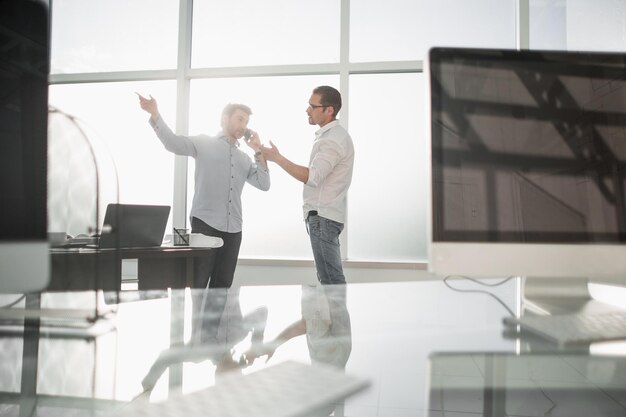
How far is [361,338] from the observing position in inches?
29.4

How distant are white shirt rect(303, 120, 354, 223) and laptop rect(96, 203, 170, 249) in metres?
0.72

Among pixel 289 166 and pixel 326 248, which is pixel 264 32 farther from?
pixel 326 248

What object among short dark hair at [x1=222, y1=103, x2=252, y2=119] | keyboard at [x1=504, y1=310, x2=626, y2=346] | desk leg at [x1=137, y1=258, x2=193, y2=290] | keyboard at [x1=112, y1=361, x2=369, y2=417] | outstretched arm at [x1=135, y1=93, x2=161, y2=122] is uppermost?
short dark hair at [x1=222, y1=103, x2=252, y2=119]

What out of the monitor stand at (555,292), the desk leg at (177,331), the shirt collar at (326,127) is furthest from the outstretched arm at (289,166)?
the monitor stand at (555,292)

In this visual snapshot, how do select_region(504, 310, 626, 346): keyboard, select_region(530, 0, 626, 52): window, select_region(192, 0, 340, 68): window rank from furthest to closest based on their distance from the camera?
select_region(192, 0, 340, 68): window, select_region(530, 0, 626, 52): window, select_region(504, 310, 626, 346): keyboard

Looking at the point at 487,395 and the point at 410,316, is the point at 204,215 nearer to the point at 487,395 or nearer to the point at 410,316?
the point at 410,316

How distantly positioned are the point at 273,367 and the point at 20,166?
1.36 ft

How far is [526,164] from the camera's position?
2.72ft

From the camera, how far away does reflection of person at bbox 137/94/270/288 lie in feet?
8.59

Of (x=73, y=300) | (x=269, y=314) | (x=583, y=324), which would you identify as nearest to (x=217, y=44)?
(x=73, y=300)

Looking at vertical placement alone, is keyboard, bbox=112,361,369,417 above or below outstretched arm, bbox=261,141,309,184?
below

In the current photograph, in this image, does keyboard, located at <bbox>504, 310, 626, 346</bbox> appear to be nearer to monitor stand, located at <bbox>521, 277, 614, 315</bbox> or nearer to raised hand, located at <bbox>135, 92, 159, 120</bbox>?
monitor stand, located at <bbox>521, 277, 614, 315</bbox>

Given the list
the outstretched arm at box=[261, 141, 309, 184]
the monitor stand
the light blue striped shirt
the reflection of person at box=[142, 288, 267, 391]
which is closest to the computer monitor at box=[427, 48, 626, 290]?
the monitor stand

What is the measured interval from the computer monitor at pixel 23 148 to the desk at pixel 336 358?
144mm
